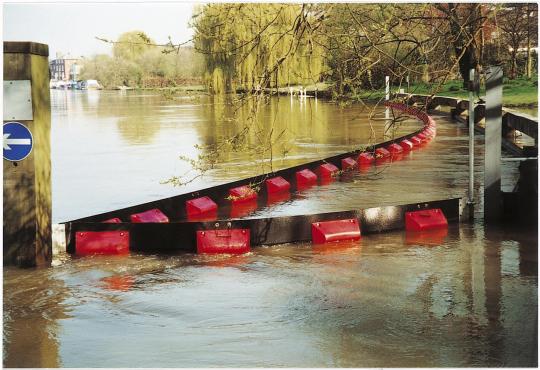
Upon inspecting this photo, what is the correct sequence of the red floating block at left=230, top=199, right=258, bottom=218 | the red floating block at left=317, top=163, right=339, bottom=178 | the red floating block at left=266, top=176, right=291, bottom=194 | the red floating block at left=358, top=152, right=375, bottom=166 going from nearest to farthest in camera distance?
1. the red floating block at left=230, top=199, right=258, bottom=218
2. the red floating block at left=266, top=176, right=291, bottom=194
3. the red floating block at left=317, top=163, right=339, bottom=178
4. the red floating block at left=358, top=152, right=375, bottom=166

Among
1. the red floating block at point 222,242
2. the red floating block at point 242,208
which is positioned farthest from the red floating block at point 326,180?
the red floating block at point 222,242

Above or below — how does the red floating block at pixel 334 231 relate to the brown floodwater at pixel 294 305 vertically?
above

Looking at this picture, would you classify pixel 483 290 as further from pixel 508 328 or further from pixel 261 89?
pixel 261 89

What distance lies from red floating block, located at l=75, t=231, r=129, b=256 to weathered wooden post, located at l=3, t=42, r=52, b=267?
552mm

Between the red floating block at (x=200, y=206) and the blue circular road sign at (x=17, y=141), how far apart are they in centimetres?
301

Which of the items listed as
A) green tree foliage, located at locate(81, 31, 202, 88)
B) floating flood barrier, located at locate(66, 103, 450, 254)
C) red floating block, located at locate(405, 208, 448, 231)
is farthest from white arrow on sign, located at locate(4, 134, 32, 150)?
green tree foliage, located at locate(81, 31, 202, 88)

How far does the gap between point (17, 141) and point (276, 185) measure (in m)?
5.11

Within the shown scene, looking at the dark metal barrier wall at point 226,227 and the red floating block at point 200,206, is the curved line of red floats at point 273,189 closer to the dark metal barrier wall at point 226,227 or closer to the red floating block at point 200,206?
the red floating block at point 200,206

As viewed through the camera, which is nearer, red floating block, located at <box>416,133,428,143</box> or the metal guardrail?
the metal guardrail

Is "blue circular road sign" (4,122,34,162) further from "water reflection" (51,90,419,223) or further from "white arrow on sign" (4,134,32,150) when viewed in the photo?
"water reflection" (51,90,419,223)

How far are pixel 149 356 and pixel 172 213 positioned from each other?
4888mm

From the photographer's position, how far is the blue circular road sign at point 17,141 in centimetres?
720

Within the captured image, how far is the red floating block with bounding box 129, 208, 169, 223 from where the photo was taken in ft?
29.6

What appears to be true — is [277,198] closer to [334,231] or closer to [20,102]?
[334,231]
